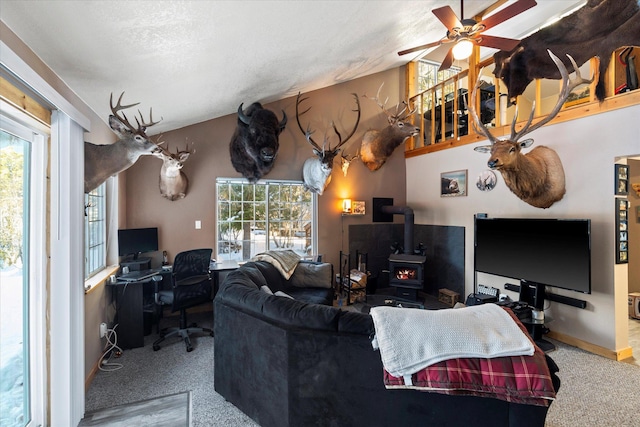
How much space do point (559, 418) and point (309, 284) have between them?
273 centimetres

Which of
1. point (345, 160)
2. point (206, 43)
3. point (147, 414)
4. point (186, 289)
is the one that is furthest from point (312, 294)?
point (206, 43)

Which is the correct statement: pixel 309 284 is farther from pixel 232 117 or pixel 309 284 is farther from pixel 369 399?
pixel 232 117

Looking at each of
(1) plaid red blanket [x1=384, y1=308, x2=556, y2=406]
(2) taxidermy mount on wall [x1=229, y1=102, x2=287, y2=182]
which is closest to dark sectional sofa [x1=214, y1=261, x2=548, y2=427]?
(1) plaid red blanket [x1=384, y1=308, x2=556, y2=406]

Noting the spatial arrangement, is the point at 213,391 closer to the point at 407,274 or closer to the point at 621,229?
the point at 407,274

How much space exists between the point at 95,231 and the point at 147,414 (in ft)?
7.00

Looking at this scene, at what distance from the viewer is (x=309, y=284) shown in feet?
13.3

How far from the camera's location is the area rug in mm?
2156

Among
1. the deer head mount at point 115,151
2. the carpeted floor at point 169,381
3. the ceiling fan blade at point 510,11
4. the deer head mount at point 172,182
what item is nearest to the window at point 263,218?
the deer head mount at point 172,182

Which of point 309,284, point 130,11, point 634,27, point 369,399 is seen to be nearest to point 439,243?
point 309,284

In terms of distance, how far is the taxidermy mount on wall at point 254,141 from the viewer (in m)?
4.16

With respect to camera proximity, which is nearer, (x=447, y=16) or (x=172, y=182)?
(x=447, y=16)

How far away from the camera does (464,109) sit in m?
5.20

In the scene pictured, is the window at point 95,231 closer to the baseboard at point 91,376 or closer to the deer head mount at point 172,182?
the deer head mount at point 172,182

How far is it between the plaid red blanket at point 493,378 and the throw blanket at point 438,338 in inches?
1.4
